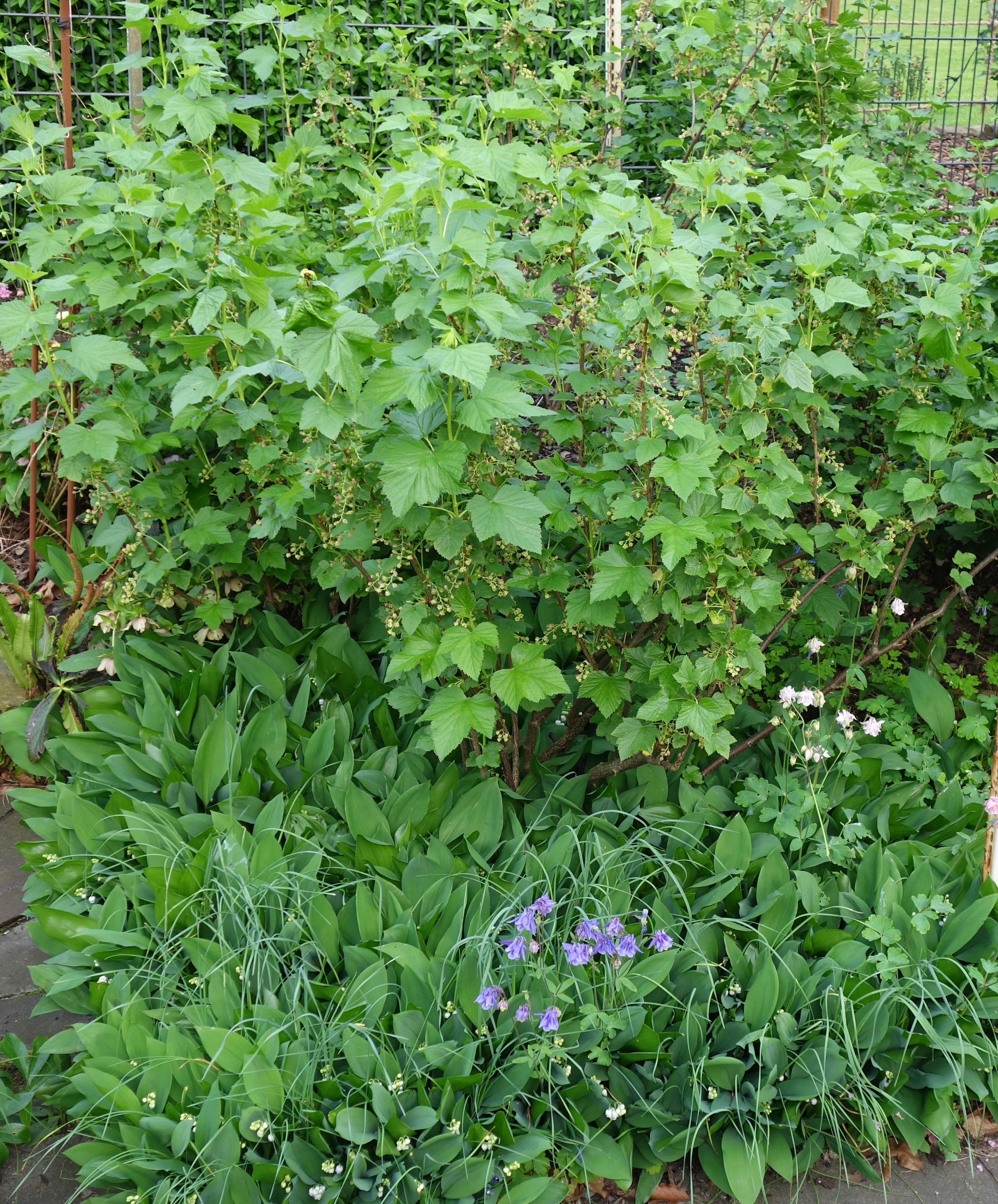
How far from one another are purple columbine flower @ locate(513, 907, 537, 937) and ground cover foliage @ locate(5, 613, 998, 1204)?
0.02 metres

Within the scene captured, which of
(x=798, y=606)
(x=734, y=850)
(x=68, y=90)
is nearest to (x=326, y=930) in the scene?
(x=734, y=850)

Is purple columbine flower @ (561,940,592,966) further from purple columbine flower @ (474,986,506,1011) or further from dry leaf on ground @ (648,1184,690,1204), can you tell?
dry leaf on ground @ (648,1184,690,1204)

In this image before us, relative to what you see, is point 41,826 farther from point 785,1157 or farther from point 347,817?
point 785,1157

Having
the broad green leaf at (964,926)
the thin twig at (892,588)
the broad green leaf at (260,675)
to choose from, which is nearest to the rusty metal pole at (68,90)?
the broad green leaf at (260,675)

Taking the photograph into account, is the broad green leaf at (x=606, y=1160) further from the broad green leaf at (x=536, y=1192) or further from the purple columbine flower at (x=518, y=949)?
the purple columbine flower at (x=518, y=949)

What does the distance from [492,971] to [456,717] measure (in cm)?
57

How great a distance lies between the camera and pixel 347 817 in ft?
8.91

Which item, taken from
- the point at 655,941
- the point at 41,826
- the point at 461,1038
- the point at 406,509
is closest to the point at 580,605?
the point at 406,509

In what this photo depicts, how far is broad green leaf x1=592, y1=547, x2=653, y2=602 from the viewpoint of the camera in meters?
2.43

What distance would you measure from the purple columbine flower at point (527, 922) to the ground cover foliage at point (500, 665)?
0.08 meters

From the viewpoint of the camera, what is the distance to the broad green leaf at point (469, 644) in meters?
2.36

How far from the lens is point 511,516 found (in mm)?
2289

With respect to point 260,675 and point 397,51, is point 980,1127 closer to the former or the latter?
point 260,675

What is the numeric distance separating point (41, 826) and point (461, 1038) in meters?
1.44
